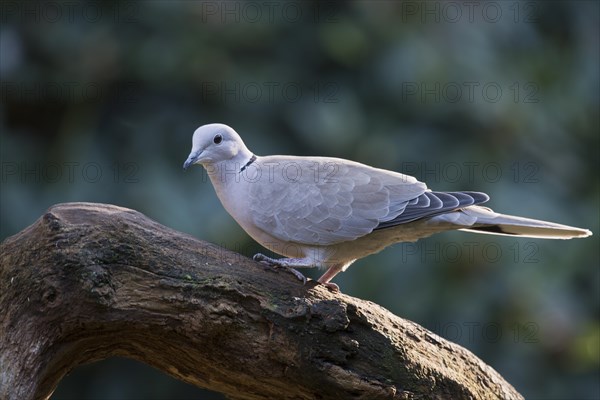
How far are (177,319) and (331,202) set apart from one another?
127 cm

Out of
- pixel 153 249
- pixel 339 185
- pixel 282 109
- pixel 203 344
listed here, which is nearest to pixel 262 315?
pixel 203 344

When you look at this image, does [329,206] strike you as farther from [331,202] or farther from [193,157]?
[193,157]

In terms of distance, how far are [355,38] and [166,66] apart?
181cm

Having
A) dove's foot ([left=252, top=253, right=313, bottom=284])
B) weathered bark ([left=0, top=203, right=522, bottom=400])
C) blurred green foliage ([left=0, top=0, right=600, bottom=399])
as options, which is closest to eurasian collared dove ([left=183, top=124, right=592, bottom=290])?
dove's foot ([left=252, top=253, right=313, bottom=284])

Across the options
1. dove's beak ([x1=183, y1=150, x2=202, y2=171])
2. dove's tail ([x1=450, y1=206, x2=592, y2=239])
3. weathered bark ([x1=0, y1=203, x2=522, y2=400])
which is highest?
dove's beak ([x1=183, y1=150, x2=202, y2=171])

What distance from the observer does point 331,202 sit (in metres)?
4.99

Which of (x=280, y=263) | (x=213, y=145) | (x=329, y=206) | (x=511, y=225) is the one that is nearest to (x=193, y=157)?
(x=213, y=145)

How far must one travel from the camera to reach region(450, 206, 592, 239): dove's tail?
507cm

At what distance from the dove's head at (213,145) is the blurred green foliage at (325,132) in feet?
6.86

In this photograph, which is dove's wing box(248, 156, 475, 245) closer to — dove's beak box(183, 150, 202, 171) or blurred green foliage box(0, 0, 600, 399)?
dove's beak box(183, 150, 202, 171)

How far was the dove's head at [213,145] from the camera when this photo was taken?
5133 millimetres

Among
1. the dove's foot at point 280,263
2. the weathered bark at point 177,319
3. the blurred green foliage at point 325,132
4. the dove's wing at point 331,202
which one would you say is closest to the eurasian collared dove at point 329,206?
the dove's wing at point 331,202

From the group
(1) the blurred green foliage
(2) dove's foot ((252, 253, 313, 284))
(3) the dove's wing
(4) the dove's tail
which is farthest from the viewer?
(1) the blurred green foliage

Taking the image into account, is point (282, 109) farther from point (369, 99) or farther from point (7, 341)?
point (7, 341)
